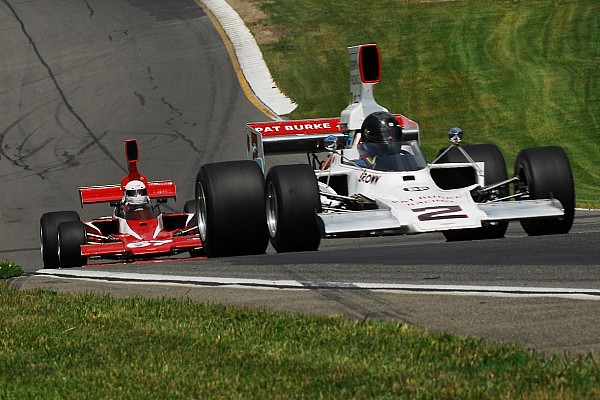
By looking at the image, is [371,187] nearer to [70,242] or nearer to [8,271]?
[8,271]

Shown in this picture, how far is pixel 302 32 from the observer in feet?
119

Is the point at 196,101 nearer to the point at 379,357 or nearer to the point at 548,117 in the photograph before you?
the point at 548,117

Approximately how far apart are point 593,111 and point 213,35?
12.0 meters

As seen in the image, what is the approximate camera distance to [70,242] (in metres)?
17.1

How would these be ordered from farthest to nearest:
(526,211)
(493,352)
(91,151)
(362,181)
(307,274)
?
1. (91,151)
2. (362,181)
3. (526,211)
4. (307,274)
5. (493,352)

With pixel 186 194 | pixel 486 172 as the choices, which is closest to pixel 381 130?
pixel 486 172

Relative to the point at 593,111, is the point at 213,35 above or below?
above

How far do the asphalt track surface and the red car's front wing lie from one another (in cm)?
175

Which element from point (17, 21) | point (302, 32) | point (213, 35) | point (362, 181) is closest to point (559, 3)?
point (302, 32)

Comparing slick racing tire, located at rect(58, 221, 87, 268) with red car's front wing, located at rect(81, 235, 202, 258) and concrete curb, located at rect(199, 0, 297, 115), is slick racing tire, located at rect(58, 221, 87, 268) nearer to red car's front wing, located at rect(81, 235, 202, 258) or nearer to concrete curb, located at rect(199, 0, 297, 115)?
red car's front wing, located at rect(81, 235, 202, 258)

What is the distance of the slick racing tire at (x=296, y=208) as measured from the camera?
44.8ft

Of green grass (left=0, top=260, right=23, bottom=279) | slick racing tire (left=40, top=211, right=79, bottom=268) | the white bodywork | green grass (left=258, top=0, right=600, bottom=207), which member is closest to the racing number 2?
the white bodywork

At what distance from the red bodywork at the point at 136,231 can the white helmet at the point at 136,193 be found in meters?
0.20

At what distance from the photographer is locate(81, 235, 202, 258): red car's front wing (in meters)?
17.4
